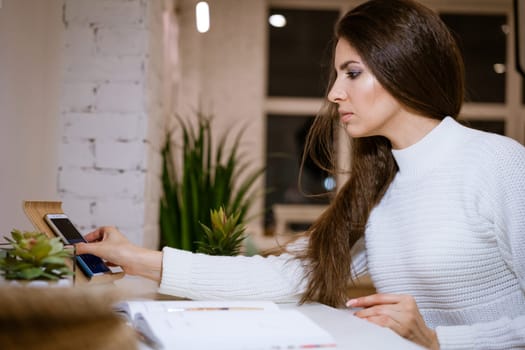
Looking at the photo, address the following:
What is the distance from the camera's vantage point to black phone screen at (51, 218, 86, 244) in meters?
1.11

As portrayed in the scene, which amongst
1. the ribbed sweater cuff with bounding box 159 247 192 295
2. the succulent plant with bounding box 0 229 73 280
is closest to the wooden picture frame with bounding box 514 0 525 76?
the ribbed sweater cuff with bounding box 159 247 192 295

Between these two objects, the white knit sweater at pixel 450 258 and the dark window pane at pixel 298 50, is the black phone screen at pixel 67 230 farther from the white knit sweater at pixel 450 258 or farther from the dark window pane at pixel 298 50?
the dark window pane at pixel 298 50

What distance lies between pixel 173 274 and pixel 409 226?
587 mm

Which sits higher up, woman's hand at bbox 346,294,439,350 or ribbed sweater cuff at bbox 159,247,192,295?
ribbed sweater cuff at bbox 159,247,192,295

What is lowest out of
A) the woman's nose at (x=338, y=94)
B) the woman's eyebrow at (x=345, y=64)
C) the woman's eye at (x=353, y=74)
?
the woman's nose at (x=338, y=94)

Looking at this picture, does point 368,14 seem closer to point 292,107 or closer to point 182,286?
point 182,286

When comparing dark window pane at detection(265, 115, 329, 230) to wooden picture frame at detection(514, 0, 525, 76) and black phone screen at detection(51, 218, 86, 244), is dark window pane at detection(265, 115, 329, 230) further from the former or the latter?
black phone screen at detection(51, 218, 86, 244)

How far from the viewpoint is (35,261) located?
80 centimetres

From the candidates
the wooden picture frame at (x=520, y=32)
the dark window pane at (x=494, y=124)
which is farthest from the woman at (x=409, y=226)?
the dark window pane at (x=494, y=124)

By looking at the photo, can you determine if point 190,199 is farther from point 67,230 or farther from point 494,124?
point 494,124

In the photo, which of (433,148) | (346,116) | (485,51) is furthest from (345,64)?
(485,51)

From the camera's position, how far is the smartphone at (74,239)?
42.7 inches

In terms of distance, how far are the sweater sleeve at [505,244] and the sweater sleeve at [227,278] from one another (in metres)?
0.37

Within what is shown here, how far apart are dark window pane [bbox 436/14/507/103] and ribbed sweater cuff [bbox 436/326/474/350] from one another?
459 centimetres
